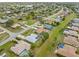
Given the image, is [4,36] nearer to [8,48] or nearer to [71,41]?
[8,48]

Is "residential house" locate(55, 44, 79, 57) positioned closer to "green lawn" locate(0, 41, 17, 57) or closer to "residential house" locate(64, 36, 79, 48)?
"residential house" locate(64, 36, 79, 48)

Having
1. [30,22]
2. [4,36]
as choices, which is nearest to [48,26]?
[30,22]

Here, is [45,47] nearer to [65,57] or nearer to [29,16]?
[65,57]

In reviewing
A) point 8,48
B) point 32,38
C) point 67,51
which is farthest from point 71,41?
point 8,48

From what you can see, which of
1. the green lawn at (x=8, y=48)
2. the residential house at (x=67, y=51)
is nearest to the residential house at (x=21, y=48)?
the green lawn at (x=8, y=48)

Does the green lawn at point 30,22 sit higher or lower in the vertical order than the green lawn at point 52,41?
higher

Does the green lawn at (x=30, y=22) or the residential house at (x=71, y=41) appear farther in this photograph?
the green lawn at (x=30, y=22)

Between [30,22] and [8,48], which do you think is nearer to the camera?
[8,48]

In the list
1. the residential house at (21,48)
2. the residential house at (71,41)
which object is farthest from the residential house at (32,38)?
the residential house at (71,41)

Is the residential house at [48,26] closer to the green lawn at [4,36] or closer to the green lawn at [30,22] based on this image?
the green lawn at [30,22]

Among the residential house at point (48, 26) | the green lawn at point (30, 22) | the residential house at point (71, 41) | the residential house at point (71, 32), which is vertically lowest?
the residential house at point (71, 41)

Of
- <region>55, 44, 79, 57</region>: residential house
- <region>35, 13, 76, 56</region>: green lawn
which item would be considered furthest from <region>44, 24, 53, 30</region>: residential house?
<region>55, 44, 79, 57</region>: residential house
